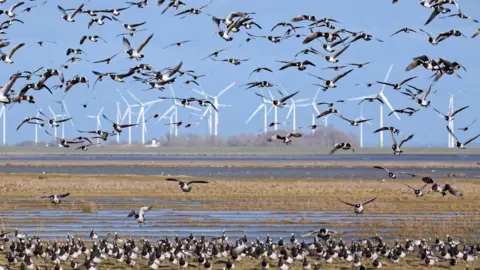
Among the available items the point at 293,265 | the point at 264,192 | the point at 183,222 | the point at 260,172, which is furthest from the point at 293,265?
the point at 260,172

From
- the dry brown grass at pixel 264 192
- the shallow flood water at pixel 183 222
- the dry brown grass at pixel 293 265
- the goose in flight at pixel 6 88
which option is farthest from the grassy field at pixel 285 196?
the goose in flight at pixel 6 88

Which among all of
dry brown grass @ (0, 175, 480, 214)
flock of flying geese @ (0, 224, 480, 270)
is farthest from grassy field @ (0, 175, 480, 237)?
flock of flying geese @ (0, 224, 480, 270)

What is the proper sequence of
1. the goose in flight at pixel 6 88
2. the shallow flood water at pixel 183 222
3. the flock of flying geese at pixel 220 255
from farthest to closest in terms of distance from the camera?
1. the shallow flood water at pixel 183 222
2. the flock of flying geese at pixel 220 255
3. the goose in flight at pixel 6 88

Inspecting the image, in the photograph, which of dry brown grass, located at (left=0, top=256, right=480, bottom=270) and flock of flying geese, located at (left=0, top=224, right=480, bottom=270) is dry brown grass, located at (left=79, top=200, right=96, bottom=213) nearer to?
flock of flying geese, located at (left=0, top=224, right=480, bottom=270)

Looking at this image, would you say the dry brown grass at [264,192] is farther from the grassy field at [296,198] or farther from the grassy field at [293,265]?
the grassy field at [293,265]

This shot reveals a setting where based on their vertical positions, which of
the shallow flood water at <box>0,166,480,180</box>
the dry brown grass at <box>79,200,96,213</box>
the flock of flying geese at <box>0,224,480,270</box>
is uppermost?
the shallow flood water at <box>0,166,480,180</box>

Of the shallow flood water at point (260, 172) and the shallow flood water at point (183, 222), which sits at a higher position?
the shallow flood water at point (260, 172)

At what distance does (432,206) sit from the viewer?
2108 inches

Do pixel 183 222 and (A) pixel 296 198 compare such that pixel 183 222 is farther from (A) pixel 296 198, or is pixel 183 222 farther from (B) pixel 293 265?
(A) pixel 296 198

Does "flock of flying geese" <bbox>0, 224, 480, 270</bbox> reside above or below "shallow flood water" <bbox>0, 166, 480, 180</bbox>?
below

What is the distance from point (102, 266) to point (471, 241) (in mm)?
14145

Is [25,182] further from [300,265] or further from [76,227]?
[300,265]

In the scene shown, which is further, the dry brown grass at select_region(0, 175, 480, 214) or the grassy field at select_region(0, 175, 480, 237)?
the dry brown grass at select_region(0, 175, 480, 214)

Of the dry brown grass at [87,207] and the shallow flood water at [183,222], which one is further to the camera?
the dry brown grass at [87,207]
